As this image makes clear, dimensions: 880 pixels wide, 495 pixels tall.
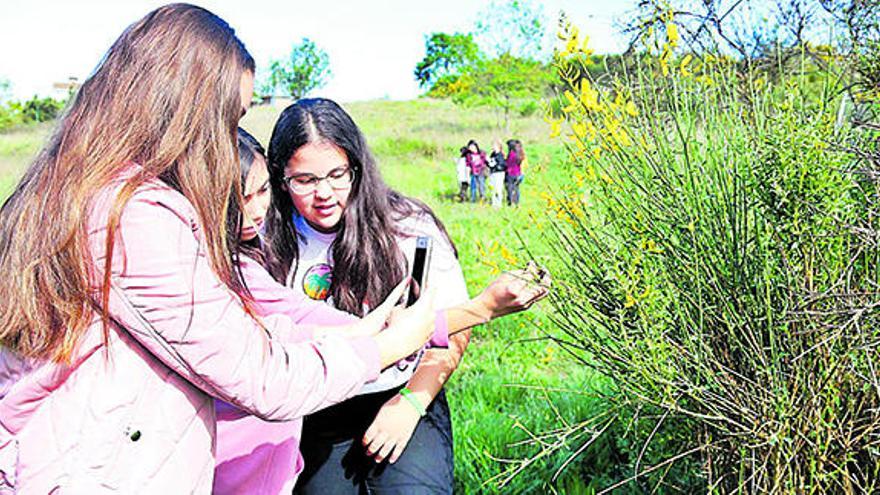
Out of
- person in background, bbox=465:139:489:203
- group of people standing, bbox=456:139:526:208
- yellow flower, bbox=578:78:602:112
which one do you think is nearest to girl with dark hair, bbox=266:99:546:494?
yellow flower, bbox=578:78:602:112

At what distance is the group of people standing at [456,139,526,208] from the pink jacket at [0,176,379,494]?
12.0 m

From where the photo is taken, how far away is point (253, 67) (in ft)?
4.82

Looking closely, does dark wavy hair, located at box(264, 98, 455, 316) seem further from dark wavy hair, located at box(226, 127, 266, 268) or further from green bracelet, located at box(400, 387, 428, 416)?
green bracelet, located at box(400, 387, 428, 416)

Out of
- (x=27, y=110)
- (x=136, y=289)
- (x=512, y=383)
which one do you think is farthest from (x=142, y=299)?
(x=27, y=110)

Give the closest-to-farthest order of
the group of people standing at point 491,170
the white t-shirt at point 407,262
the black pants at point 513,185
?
the white t-shirt at point 407,262 < the black pants at point 513,185 < the group of people standing at point 491,170

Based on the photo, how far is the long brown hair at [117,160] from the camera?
1271 millimetres

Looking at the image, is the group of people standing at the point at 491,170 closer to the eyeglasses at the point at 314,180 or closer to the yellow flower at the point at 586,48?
the eyeglasses at the point at 314,180

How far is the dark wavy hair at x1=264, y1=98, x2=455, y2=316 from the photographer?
222 centimetres

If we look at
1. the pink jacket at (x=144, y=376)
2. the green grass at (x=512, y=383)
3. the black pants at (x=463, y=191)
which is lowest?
the black pants at (x=463, y=191)

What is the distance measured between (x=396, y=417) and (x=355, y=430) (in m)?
0.14

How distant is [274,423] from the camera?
1936mm

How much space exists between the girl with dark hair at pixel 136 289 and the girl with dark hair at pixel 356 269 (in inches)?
30.5

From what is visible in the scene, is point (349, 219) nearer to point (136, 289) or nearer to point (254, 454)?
point (254, 454)

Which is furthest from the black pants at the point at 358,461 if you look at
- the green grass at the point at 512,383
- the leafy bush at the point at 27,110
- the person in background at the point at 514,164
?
the leafy bush at the point at 27,110
